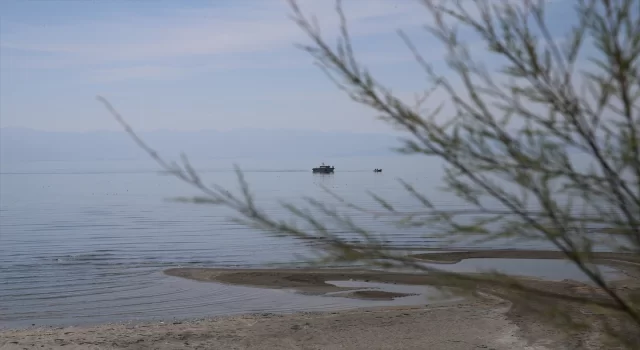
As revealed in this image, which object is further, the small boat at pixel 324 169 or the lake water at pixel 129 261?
the small boat at pixel 324 169

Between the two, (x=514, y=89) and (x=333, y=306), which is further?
(x=333, y=306)

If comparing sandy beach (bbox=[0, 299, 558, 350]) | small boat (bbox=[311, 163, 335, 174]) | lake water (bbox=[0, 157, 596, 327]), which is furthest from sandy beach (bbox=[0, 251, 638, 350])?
small boat (bbox=[311, 163, 335, 174])

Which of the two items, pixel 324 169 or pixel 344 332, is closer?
pixel 344 332

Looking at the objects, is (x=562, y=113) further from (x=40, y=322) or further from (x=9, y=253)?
(x=9, y=253)

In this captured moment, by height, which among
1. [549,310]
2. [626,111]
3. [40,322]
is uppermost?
[626,111]

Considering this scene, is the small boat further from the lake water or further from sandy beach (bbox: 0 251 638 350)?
sandy beach (bbox: 0 251 638 350)

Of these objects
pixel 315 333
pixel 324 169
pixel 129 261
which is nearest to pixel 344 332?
pixel 315 333

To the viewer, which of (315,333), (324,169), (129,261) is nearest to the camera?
(315,333)

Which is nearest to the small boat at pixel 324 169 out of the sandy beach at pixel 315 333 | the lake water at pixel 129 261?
the lake water at pixel 129 261

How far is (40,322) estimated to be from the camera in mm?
15430

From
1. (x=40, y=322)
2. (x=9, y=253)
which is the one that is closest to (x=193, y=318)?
(x=40, y=322)

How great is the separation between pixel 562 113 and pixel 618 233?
639mm

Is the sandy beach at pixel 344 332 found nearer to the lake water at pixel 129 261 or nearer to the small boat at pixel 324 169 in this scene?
the lake water at pixel 129 261

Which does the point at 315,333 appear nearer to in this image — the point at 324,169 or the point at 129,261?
the point at 129,261
